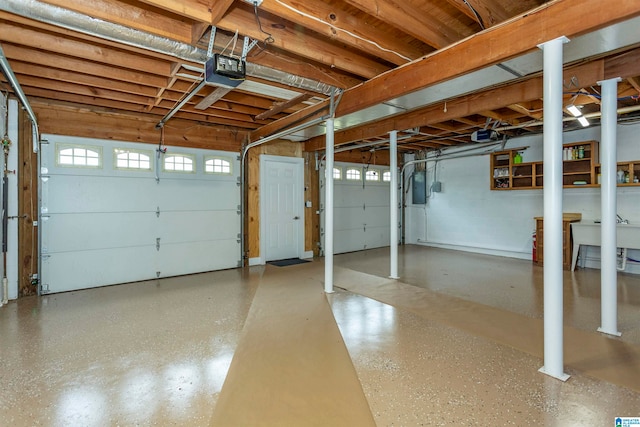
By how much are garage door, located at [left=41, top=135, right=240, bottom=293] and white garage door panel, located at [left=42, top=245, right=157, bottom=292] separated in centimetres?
1

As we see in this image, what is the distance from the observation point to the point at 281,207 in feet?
21.1

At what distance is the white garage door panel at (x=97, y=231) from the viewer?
437 centimetres

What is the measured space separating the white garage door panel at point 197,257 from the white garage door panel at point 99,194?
769mm

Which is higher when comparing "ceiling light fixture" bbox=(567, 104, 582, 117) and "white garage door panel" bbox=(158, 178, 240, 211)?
"ceiling light fixture" bbox=(567, 104, 582, 117)

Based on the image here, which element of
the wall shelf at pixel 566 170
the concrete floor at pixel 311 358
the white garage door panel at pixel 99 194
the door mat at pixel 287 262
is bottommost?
the concrete floor at pixel 311 358

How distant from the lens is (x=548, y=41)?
2.16 m

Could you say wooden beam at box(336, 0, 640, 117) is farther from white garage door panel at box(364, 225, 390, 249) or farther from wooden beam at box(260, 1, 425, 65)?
white garage door panel at box(364, 225, 390, 249)

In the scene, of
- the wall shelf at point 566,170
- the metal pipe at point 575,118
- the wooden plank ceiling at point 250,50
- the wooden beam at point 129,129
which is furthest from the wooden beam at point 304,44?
the wall shelf at point 566,170

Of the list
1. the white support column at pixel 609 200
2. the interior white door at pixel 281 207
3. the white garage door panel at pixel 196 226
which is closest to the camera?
the white support column at pixel 609 200

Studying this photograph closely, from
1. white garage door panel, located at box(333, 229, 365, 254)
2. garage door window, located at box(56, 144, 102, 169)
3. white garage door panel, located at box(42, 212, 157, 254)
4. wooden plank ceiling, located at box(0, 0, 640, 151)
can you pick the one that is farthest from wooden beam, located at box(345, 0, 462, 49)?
white garage door panel, located at box(333, 229, 365, 254)

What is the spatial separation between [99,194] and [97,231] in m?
0.53

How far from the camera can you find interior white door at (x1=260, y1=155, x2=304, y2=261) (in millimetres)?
6242

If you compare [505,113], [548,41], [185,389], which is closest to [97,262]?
[185,389]

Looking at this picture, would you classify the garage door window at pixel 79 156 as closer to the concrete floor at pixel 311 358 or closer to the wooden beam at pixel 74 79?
the wooden beam at pixel 74 79
